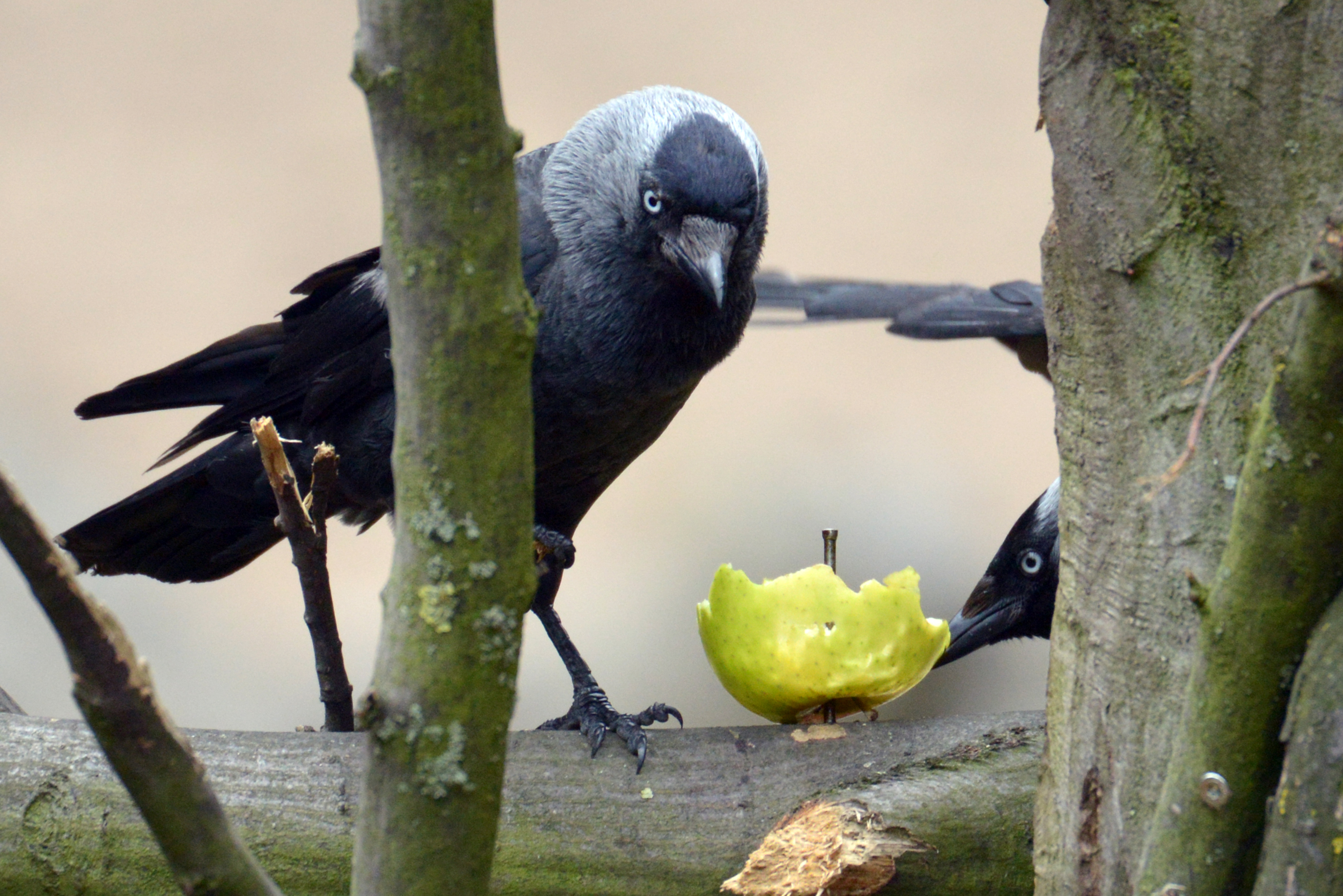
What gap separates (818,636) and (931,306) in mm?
1030

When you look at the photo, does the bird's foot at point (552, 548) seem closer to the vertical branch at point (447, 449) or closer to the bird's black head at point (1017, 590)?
the bird's black head at point (1017, 590)

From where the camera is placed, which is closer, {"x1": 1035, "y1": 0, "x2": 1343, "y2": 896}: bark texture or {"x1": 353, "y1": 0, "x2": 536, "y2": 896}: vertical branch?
{"x1": 353, "y1": 0, "x2": 536, "y2": 896}: vertical branch

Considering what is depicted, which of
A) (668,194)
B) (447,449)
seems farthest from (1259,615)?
(668,194)

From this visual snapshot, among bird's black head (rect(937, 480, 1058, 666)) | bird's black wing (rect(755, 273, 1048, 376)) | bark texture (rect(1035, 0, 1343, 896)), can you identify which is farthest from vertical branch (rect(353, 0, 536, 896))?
bird's black wing (rect(755, 273, 1048, 376))

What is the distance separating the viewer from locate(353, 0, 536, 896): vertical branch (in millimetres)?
642

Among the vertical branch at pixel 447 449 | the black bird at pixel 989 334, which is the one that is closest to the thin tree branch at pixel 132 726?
the vertical branch at pixel 447 449

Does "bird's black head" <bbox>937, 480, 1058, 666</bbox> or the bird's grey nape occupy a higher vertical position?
the bird's grey nape

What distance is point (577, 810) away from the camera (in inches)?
52.8

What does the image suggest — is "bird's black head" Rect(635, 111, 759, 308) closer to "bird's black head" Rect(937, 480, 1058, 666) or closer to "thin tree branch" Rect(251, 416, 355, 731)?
"thin tree branch" Rect(251, 416, 355, 731)

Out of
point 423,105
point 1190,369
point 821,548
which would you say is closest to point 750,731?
point 1190,369

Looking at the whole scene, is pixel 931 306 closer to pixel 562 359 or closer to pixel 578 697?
pixel 562 359

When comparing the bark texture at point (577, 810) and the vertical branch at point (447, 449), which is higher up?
the vertical branch at point (447, 449)

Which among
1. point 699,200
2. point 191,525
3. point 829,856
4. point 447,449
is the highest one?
point 699,200

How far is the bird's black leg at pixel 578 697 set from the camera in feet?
4.71
